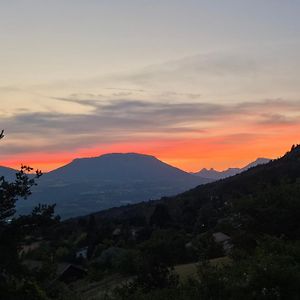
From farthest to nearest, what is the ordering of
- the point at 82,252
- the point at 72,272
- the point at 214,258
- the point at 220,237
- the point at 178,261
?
the point at 82,252 → the point at 220,237 → the point at 72,272 → the point at 178,261 → the point at 214,258

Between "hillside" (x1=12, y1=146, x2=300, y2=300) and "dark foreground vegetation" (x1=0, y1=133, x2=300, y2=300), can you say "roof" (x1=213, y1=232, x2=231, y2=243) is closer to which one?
"hillside" (x1=12, y1=146, x2=300, y2=300)

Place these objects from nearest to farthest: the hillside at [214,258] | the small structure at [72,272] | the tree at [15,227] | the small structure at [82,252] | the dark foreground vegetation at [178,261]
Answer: the tree at [15,227], the dark foreground vegetation at [178,261], the hillside at [214,258], the small structure at [72,272], the small structure at [82,252]

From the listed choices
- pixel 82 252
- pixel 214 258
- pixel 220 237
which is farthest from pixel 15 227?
pixel 82 252

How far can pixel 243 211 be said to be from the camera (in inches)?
1093

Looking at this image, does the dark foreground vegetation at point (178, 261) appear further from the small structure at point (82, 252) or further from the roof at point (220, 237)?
the small structure at point (82, 252)

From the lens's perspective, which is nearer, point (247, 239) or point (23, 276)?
point (23, 276)

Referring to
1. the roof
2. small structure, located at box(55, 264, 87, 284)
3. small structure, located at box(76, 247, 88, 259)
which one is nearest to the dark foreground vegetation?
small structure, located at box(55, 264, 87, 284)

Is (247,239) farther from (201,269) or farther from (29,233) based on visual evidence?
(29,233)

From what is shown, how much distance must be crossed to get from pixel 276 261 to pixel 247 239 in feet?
46.3

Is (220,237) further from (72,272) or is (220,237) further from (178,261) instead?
(72,272)

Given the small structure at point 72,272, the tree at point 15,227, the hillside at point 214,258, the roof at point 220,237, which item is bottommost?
the small structure at point 72,272

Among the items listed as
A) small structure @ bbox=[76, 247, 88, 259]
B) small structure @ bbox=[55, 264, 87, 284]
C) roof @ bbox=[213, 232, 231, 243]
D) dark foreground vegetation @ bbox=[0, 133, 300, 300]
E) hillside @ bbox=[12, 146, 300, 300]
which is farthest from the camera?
small structure @ bbox=[76, 247, 88, 259]

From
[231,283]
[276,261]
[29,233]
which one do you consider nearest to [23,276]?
[29,233]

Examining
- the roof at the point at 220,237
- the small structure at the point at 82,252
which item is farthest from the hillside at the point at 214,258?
the roof at the point at 220,237
